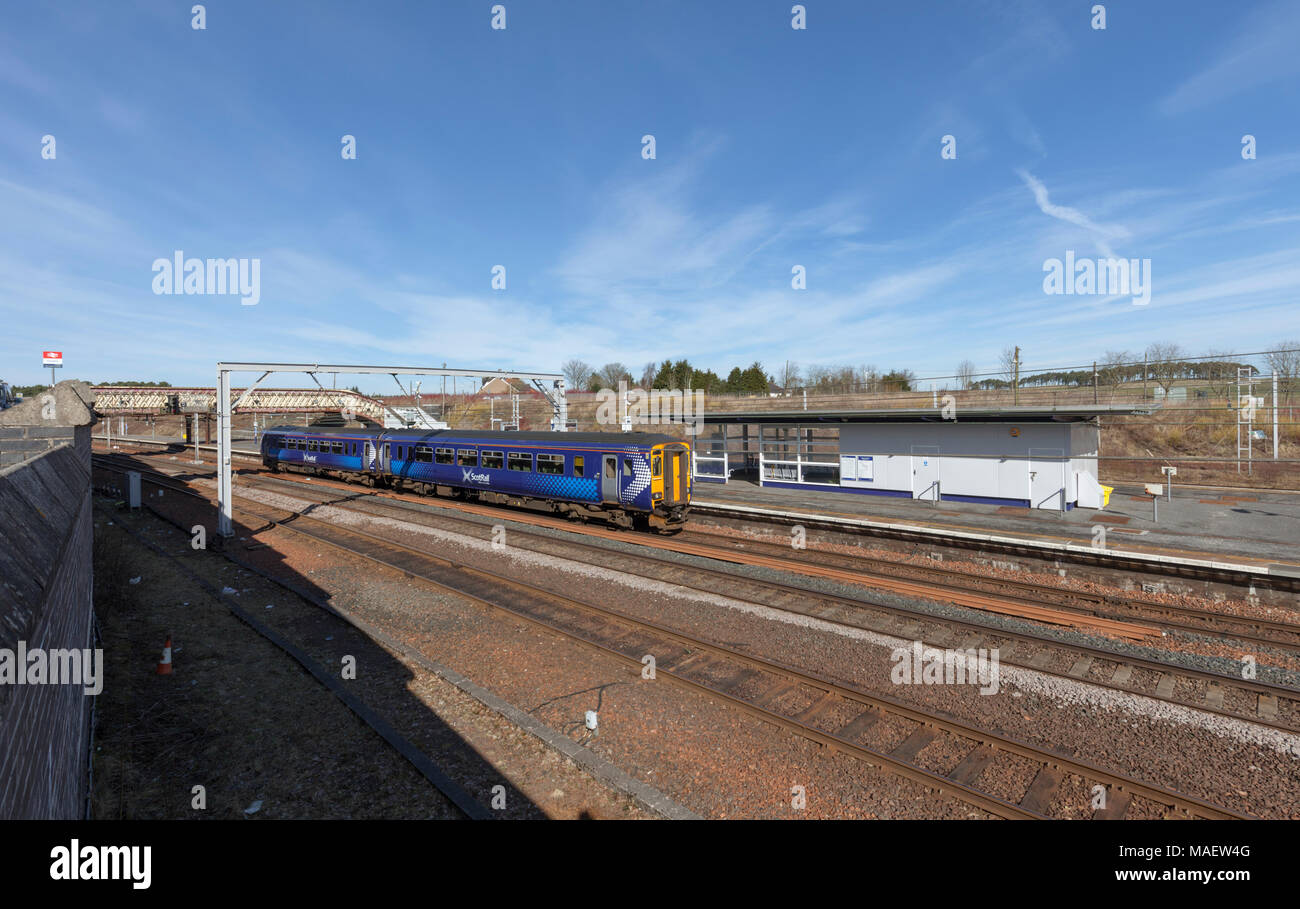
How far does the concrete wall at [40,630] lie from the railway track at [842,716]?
Result: 21.6 ft

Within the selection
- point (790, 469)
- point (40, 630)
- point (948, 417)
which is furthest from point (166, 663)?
point (790, 469)

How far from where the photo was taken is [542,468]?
2195cm

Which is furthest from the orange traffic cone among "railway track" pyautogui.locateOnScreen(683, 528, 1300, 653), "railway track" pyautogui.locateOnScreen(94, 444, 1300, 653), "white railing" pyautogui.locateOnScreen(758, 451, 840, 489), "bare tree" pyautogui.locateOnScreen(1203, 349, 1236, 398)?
"bare tree" pyautogui.locateOnScreen(1203, 349, 1236, 398)

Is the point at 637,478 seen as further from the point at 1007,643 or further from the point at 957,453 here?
the point at 957,453

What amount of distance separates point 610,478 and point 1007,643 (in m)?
12.1

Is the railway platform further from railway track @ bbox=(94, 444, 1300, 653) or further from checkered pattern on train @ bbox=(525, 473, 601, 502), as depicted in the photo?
checkered pattern on train @ bbox=(525, 473, 601, 502)

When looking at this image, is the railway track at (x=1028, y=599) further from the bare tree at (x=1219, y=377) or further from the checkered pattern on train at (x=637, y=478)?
the bare tree at (x=1219, y=377)

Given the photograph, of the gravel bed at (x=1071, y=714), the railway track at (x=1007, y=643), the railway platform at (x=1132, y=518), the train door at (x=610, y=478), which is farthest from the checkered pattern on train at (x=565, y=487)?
the gravel bed at (x=1071, y=714)

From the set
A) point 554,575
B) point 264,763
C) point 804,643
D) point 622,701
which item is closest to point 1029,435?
point 804,643

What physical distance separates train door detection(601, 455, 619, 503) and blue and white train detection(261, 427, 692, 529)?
0.03 metres

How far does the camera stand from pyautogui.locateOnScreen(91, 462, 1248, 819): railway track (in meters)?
Answer: 6.54

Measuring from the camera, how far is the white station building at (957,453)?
69.6 ft

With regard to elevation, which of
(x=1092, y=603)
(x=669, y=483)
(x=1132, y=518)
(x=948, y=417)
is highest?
(x=948, y=417)
